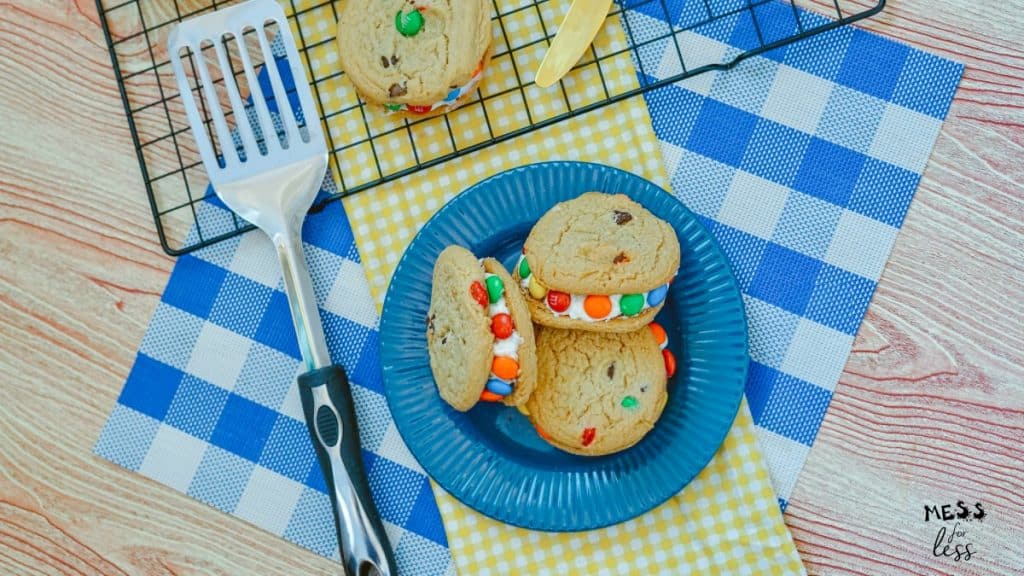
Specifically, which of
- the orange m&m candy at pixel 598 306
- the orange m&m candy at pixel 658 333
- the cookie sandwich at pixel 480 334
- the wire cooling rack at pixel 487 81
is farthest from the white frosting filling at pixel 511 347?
the wire cooling rack at pixel 487 81

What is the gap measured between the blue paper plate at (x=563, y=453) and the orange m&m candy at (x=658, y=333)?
3 centimetres

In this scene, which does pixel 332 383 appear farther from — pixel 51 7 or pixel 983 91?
pixel 983 91

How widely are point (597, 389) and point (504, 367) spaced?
153 millimetres

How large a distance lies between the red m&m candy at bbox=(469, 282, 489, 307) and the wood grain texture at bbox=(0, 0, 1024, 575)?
56cm

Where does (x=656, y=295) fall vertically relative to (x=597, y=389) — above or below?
above

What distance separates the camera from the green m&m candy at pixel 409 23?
1334 mm

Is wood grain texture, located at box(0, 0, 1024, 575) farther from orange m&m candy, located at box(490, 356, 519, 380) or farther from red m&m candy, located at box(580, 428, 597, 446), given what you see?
orange m&m candy, located at box(490, 356, 519, 380)

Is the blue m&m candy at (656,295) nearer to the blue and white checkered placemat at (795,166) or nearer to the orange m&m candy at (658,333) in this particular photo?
the orange m&m candy at (658,333)

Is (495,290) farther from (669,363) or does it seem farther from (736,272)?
(736,272)

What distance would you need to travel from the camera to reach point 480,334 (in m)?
1.24

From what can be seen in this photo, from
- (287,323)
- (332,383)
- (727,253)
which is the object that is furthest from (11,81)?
(727,253)

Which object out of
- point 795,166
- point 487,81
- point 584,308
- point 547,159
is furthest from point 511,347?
point 795,166

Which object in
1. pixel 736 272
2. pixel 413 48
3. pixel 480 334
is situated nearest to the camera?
pixel 480 334

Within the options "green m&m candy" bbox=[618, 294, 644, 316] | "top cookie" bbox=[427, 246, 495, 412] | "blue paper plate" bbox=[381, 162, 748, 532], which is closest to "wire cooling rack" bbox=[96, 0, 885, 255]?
"blue paper plate" bbox=[381, 162, 748, 532]
